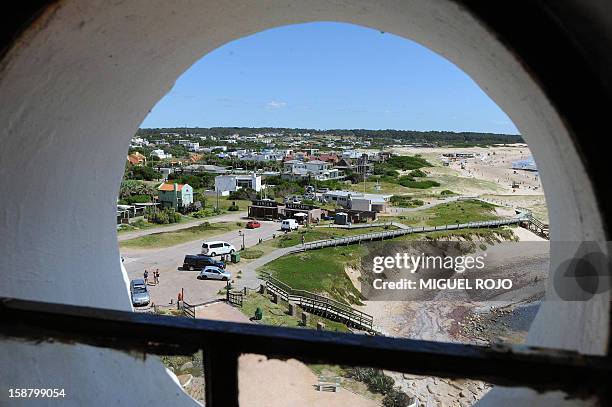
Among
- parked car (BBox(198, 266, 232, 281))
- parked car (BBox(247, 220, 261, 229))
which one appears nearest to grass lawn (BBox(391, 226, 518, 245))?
parked car (BBox(247, 220, 261, 229))

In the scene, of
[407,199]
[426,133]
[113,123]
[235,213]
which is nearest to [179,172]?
[235,213]

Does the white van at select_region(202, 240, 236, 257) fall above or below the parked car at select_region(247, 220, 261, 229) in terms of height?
below

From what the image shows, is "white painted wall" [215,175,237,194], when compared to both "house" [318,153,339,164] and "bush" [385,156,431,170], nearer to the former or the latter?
"house" [318,153,339,164]

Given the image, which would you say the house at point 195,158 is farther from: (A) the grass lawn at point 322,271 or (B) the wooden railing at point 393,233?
(A) the grass lawn at point 322,271

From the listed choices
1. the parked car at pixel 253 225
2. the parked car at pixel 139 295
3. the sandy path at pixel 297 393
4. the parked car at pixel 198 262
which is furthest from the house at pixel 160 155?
the sandy path at pixel 297 393

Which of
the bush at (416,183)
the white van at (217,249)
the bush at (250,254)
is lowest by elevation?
the bush at (250,254)

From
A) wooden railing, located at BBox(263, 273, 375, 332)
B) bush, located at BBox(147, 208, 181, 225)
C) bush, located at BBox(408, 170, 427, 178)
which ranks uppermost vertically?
bush, located at BBox(408, 170, 427, 178)
